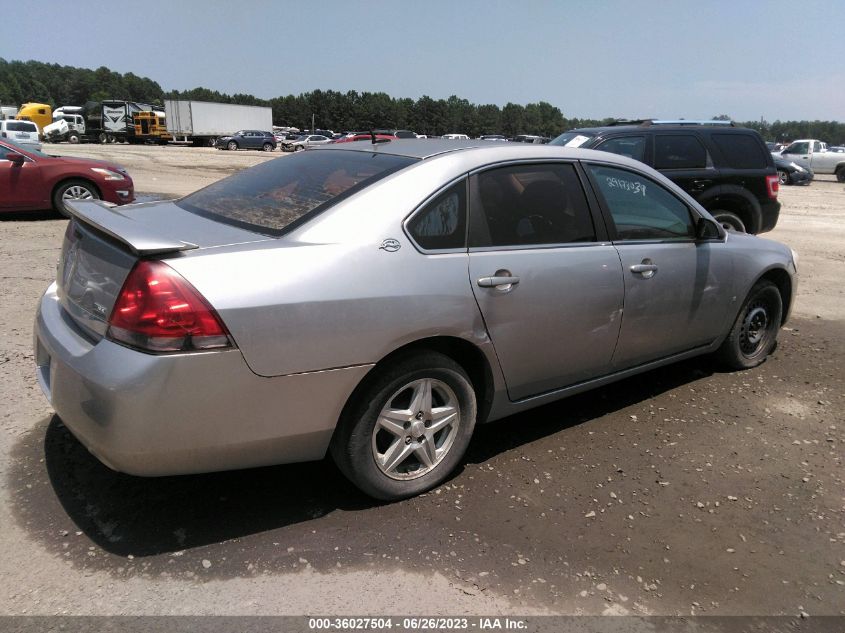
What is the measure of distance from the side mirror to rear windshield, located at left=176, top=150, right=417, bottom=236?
2069 millimetres

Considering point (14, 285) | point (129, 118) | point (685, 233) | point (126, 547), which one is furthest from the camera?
point (129, 118)

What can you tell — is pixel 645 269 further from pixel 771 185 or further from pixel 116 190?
pixel 116 190

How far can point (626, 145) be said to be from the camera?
8547mm

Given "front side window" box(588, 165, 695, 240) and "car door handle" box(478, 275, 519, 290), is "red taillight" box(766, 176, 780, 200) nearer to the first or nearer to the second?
"front side window" box(588, 165, 695, 240)

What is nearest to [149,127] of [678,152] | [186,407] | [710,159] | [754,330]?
[678,152]

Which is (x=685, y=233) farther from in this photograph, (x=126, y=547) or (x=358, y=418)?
(x=126, y=547)

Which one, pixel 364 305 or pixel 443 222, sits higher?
pixel 443 222

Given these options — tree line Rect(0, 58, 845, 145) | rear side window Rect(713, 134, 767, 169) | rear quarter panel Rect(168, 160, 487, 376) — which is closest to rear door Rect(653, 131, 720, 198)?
rear side window Rect(713, 134, 767, 169)

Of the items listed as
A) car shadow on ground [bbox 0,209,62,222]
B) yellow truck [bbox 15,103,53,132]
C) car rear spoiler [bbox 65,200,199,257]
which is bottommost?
car shadow on ground [bbox 0,209,62,222]

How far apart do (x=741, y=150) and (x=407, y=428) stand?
305 inches

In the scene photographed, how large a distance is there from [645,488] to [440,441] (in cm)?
106

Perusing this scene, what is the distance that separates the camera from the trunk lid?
2607 millimetres

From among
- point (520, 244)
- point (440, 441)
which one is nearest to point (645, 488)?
point (440, 441)

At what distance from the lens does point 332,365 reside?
8.91 feet
